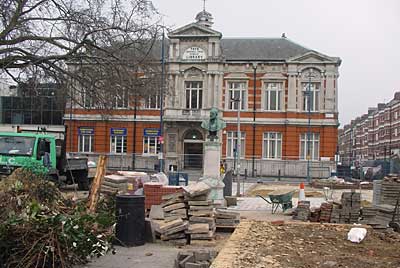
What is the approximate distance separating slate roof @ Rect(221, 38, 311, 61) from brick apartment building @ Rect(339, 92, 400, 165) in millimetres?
30401

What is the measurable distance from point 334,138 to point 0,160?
34.1 metres

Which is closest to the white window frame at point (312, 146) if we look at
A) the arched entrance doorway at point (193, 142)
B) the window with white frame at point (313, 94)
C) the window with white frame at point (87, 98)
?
the window with white frame at point (313, 94)

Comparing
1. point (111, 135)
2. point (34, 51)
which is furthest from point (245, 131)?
point (34, 51)

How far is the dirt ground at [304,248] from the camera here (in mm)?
6527

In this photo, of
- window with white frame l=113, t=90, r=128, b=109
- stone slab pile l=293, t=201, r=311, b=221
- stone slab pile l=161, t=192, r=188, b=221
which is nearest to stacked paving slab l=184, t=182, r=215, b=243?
stone slab pile l=161, t=192, r=188, b=221

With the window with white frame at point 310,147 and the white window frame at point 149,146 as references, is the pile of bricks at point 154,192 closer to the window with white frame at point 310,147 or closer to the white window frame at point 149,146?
the window with white frame at point 310,147

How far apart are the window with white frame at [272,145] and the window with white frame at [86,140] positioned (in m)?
17.4

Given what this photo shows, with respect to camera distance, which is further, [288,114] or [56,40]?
[288,114]

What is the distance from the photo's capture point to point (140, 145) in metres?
49.4

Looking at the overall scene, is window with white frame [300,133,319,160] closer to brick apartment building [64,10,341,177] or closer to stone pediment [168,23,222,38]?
brick apartment building [64,10,341,177]

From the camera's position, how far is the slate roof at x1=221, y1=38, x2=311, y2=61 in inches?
1913

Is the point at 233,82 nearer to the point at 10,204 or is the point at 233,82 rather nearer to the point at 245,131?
the point at 245,131

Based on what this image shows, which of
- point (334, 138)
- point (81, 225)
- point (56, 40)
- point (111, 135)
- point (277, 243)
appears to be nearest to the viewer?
point (81, 225)

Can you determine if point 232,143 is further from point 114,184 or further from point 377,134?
point 377,134
